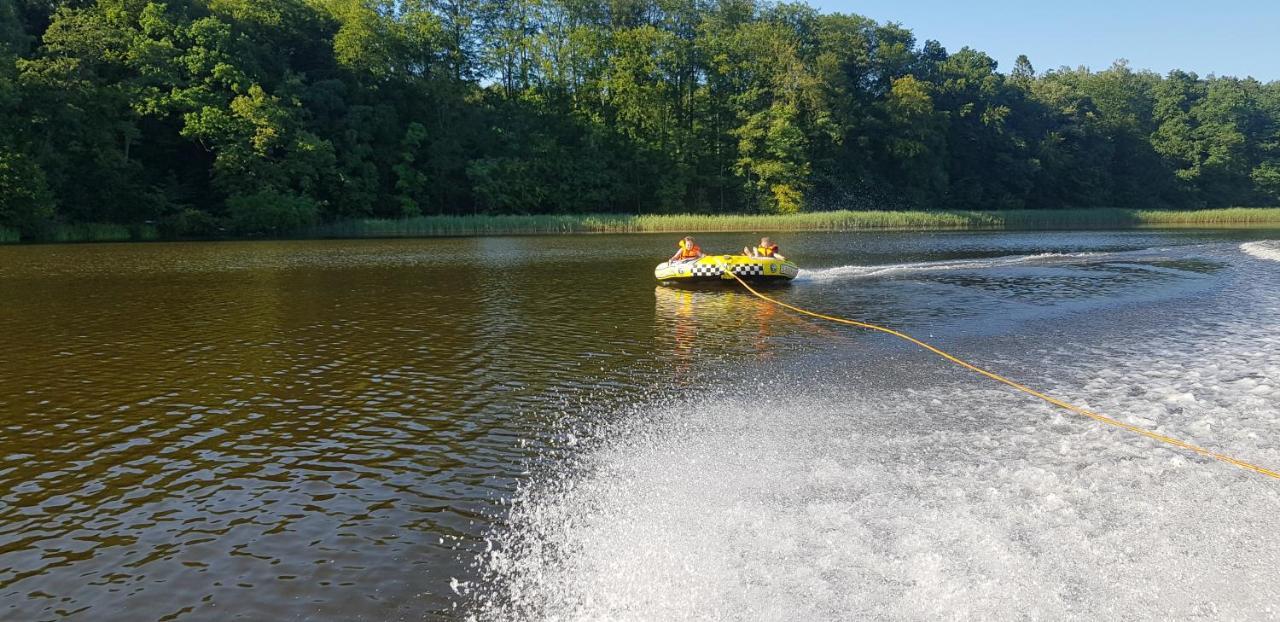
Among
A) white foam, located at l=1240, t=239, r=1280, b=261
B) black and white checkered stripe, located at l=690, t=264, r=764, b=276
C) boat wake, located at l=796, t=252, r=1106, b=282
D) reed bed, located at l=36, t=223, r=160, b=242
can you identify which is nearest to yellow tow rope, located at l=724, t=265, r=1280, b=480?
black and white checkered stripe, located at l=690, t=264, r=764, b=276

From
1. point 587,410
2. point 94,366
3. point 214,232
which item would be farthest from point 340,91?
point 587,410

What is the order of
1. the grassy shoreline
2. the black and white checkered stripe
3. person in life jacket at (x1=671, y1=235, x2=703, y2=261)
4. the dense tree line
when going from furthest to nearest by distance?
the dense tree line
the grassy shoreline
person in life jacket at (x1=671, y1=235, x2=703, y2=261)
the black and white checkered stripe

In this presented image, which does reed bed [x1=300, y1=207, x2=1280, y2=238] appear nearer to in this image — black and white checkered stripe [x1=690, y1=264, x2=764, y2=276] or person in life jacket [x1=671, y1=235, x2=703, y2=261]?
person in life jacket [x1=671, y1=235, x2=703, y2=261]

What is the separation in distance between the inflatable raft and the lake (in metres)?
4.56

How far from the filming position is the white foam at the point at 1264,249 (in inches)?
1098

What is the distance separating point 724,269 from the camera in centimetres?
1969

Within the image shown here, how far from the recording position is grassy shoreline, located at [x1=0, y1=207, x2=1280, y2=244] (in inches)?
1747

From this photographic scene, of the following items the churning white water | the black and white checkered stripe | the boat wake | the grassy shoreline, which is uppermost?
the grassy shoreline

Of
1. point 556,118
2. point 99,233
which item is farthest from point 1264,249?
point 99,233

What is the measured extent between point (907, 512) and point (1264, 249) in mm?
33520

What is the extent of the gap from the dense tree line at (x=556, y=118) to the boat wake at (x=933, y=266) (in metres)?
35.5

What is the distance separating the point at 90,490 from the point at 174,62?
50.0 meters

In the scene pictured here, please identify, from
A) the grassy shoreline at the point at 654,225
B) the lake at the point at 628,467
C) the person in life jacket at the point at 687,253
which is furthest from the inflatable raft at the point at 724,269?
the grassy shoreline at the point at 654,225

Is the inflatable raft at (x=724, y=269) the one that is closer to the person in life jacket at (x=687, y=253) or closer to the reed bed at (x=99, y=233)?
the person in life jacket at (x=687, y=253)
